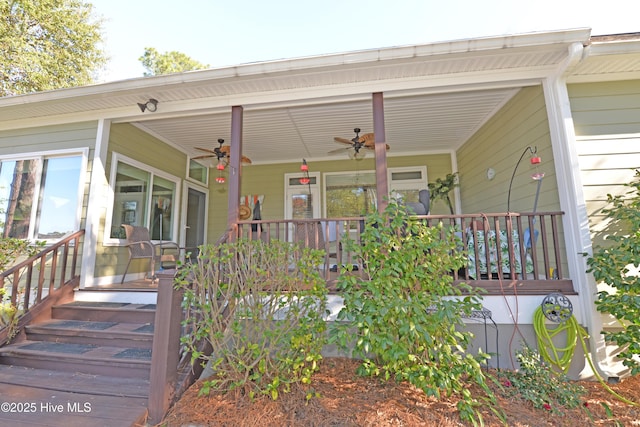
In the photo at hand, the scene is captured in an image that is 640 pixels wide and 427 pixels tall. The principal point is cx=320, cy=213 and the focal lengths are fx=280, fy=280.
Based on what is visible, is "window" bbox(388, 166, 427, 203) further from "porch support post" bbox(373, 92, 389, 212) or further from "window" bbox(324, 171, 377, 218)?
"porch support post" bbox(373, 92, 389, 212)

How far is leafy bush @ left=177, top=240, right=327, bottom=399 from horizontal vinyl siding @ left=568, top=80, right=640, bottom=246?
2.93m

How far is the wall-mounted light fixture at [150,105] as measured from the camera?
375 cm

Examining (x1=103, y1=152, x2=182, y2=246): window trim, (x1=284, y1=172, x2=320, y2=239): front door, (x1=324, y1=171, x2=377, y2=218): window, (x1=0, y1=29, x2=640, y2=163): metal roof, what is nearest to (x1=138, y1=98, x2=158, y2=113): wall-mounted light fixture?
(x1=0, y1=29, x2=640, y2=163): metal roof

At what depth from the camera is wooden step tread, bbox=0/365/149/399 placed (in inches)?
88.2

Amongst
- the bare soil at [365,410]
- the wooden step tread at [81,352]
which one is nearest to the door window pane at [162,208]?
the wooden step tread at [81,352]

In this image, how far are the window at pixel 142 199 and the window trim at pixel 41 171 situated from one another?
352mm

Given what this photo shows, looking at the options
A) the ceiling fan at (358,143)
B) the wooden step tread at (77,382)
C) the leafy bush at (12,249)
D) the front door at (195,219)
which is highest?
the ceiling fan at (358,143)

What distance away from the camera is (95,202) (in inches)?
156

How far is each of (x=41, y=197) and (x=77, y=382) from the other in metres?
3.31

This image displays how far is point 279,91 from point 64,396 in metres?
3.60

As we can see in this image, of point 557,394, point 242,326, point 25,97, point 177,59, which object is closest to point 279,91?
point 242,326

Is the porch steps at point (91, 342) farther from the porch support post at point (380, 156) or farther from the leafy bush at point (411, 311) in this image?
the porch support post at point (380, 156)

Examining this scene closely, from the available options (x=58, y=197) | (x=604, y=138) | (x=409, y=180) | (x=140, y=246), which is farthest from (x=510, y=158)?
(x=58, y=197)

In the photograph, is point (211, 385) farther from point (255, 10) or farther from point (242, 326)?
point (255, 10)
